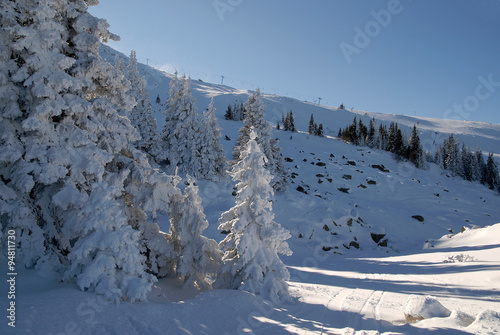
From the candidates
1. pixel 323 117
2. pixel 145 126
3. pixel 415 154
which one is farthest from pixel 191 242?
pixel 323 117

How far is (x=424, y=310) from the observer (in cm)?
776

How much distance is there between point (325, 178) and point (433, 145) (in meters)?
110

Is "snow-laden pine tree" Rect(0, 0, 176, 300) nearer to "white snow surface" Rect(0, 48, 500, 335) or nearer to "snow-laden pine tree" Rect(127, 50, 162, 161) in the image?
"white snow surface" Rect(0, 48, 500, 335)

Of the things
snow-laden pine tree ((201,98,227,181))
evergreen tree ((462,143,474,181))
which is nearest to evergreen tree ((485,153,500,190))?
evergreen tree ((462,143,474,181))

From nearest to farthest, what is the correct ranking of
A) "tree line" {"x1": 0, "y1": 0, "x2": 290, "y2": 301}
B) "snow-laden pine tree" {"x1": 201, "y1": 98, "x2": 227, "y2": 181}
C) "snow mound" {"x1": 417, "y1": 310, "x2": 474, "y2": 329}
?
"snow mound" {"x1": 417, "y1": 310, "x2": 474, "y2": 329}, "tree line" {"x1": 0, "y1": 0, "x2": 290, "y2": 301}, "snow-laden pine tree" {"x1": 201, "y1": 98, "x2": 227, "y2": 181}

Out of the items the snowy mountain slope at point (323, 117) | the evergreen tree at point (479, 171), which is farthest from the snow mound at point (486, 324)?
the snowy mountain slope at point (323, 117)

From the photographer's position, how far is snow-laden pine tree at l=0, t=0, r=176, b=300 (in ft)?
26.7

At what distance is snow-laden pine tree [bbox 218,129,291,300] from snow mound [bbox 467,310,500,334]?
6.17 meters

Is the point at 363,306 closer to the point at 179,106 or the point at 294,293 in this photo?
the point at 294,293

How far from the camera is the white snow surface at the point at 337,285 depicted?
22.1ft

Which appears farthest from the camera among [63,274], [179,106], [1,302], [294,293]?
[179,106]

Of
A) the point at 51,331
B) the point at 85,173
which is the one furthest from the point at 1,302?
the point at 85,173

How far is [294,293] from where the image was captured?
40.2 ft

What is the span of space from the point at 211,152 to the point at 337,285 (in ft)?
81.3
